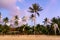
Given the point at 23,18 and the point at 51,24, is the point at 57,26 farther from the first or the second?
the point at 23,18

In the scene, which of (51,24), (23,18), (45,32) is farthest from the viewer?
(23,18)

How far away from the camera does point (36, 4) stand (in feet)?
243

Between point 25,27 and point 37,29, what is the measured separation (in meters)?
6.48

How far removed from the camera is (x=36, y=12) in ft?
249

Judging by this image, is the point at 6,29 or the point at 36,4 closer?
the point at 36,4

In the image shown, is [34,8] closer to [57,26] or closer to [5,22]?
[57,26]

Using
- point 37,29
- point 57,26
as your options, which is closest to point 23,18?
point 37,29

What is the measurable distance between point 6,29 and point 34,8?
15.5 metres

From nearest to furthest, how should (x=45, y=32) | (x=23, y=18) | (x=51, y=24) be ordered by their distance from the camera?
(x=45, y=32) < (x=51, y=24) < (x=23, y=18)

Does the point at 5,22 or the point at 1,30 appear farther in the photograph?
the point at 5,22

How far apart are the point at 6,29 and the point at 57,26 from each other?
22.0 meters

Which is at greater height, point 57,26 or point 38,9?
point 38,9

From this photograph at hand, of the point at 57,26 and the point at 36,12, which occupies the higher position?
the point at 36,12

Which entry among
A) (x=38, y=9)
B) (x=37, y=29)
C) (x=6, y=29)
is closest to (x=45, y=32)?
(x=37, y=29)
